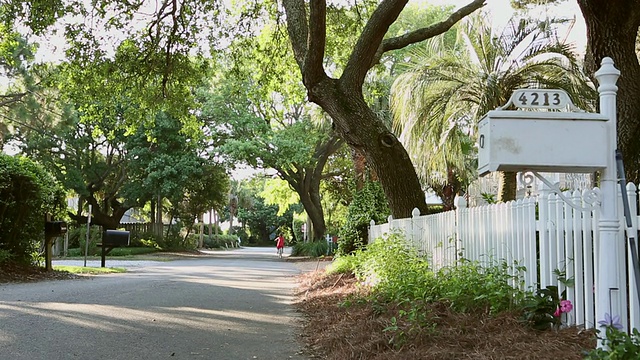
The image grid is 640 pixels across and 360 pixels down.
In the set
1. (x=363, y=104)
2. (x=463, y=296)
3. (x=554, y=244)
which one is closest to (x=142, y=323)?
(x=463, y=296)

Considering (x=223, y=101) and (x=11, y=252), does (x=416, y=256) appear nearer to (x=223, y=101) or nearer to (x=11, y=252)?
(x=11, y=252)

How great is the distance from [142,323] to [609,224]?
5714 mm

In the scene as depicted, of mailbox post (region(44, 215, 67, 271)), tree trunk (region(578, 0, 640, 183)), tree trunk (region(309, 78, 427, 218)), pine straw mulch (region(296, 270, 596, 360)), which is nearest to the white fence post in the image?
pine straw mulch (region(296, 270, 596, 360))

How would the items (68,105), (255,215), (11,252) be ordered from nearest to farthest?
Answer: (11,252) → (68,105) → (255,215)

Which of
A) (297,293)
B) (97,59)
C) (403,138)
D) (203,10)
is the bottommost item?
(297,293)

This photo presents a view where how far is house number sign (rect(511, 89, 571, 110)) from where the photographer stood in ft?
14.2

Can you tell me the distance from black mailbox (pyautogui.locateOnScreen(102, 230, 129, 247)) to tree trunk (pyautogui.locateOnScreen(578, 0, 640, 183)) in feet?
54.1

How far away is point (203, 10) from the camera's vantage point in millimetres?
16156

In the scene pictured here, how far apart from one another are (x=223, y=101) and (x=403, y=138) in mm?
17233

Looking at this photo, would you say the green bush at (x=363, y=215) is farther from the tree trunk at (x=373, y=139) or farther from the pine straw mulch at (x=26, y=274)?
the pine straw mulch at (x=26, y=274)

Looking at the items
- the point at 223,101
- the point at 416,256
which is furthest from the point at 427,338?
the point at 223,101

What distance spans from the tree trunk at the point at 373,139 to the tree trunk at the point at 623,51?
12.0ft

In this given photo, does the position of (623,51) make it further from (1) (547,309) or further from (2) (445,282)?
(1) (547,309)

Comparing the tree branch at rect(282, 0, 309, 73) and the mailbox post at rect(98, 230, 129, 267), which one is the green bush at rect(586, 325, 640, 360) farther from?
the mailbox post at rect(98, 230, 129, 267)
